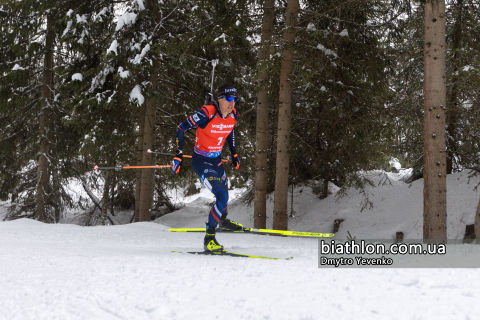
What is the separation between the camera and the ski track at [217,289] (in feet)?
9.02

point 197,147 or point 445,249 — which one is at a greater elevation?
point 197,147

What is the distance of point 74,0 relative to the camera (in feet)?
38.0

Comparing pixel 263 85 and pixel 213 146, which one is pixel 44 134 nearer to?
pixel 263 85

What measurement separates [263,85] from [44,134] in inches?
334

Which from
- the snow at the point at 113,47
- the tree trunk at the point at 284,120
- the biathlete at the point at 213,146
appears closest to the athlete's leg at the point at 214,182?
the biathlete at the point at 213,146

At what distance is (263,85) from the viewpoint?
8922mm

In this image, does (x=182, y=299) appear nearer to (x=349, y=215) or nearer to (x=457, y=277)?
(x=457, y=277)

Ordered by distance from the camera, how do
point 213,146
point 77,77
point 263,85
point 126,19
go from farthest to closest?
1. point 77,77
2. point 126,19
3. point 263,85
4. point 213,146

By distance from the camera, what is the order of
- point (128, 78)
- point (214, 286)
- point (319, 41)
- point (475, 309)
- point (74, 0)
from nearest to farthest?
point (475, 309) < point (214, 286) < point (319, 41) < point (128, 78) < point (74, 0)

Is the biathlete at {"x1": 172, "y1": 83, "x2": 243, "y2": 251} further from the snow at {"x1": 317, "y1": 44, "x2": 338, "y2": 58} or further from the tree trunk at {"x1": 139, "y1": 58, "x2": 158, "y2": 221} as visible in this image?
the tree trunk at {"x1": 139, "y1": 58, "x2": 158, "y2": 221}

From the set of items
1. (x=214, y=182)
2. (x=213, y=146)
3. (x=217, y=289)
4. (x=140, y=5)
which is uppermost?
(x=140, y=5)

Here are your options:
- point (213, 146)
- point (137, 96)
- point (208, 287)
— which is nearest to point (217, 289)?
point (208, 287)

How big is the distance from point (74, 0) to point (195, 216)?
29.6ft

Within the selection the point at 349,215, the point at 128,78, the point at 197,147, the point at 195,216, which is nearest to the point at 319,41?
the point at 197,147
